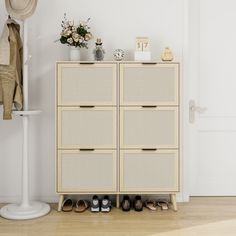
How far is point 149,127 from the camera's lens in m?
3.42

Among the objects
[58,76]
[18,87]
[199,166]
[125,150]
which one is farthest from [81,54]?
[199,166]

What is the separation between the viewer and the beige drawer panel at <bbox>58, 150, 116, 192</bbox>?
3422mm

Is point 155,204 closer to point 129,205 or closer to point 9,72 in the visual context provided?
point 129,205

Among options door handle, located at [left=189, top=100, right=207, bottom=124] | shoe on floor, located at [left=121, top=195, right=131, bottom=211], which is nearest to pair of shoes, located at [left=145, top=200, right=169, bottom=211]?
shoe on floor, located at [left=121, top=195, right=131, bottom=211]

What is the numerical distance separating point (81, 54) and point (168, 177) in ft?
4.62

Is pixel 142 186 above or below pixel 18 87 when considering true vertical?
below

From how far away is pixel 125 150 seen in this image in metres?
3.42

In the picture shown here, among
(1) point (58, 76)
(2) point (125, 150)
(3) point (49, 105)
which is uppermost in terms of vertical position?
(1) point (58, 76)

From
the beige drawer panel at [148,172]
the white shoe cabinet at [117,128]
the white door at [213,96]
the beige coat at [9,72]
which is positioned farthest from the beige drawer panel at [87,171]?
the white door at [213,96]

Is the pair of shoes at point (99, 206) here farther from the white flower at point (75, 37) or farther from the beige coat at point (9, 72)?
the white flower at point (75, 37)

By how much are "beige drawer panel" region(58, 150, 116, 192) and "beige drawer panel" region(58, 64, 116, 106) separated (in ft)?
1.46

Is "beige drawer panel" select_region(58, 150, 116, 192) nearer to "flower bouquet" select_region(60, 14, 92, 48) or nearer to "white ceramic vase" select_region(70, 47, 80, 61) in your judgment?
"white ceramic vase" select_region(70, 47, 80, 61)

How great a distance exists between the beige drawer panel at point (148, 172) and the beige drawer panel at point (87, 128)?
10.0 inches

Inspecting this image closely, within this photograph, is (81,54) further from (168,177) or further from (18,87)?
(168,177)
